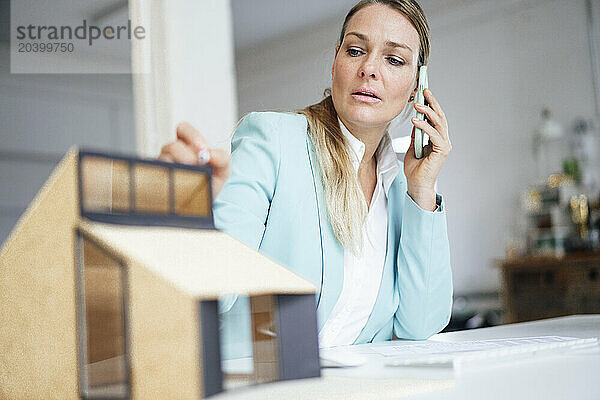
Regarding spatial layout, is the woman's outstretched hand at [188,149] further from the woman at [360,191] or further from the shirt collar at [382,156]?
the shirt collar at [382,156]

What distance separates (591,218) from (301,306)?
3.95 metres

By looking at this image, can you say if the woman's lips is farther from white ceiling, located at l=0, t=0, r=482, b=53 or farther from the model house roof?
white ceiling, located at l=0, t=0, r=482, b=53

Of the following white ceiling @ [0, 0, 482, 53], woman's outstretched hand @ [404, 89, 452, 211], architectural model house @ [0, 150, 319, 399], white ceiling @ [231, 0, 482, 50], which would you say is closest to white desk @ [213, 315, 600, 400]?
architectural model house @ [0, 150, 319, 399]

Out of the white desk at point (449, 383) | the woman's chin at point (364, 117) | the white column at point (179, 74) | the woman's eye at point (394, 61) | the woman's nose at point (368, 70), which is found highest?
the white column at point (179, 74)

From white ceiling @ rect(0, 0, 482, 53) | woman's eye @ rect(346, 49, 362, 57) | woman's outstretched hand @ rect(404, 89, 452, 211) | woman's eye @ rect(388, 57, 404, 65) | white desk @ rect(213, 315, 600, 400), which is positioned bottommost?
white desk @ rect(213, 315, 600, 400)

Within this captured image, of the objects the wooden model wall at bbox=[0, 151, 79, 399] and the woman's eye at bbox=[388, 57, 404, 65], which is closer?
the wooden model wall at bbox=[0, 151, 79, 399]

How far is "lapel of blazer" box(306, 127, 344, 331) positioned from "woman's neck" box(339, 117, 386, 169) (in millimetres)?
171

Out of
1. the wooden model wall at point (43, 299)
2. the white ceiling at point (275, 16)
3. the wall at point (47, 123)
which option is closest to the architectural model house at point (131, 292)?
the wooden model wall at point (43, 299)

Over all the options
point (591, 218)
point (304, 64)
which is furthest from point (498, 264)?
point (304, 64)

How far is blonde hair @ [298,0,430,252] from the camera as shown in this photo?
3.33 feet

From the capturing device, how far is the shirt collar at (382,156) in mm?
1155

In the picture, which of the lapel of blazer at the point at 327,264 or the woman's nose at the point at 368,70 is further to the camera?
the woman's nose at the point at 368,70

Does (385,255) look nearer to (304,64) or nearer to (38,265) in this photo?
(38,265)

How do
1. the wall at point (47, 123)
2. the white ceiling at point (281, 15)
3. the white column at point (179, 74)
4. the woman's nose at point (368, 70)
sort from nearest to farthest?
1. the woman's nose at point (368, 70)
2. the white column at point (179, 74)
3. the wall at point (47, 123)
4. the white ceiling at point (281, 15)
